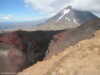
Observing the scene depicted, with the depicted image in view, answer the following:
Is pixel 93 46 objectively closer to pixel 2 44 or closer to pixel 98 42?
pixel 98 42

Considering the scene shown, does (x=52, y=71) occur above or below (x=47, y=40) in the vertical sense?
above

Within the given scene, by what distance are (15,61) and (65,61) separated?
21556 mm

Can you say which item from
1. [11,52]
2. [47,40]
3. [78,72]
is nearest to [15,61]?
[11,52]

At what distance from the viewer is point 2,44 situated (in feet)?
157

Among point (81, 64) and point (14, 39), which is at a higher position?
point (81, 64)

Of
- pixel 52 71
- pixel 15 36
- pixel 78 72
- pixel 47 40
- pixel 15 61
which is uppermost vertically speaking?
pixel 78 72

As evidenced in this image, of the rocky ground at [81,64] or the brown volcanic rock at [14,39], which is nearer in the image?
the rocky ground at [81,64]

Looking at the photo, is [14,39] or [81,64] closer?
[81,64]

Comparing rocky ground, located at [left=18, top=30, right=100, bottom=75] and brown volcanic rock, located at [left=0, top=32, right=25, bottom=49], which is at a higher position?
rocky ground, located at [left=18, top=30, right=100, bottom=75]

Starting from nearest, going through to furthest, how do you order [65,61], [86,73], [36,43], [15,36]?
[86,73] → [65,61] → [15,36] → [36,43]

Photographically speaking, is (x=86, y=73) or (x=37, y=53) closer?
(x=86, y=73)

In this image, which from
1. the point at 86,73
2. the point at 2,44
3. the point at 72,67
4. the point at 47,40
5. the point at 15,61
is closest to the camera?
the point at 86,73

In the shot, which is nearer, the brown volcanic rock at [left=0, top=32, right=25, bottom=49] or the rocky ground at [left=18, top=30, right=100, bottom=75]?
the rocky ground at [left=18, top=30, right=100, bottom=75]

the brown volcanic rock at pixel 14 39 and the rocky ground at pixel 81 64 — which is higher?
the rocky ground at pixel 81 64
